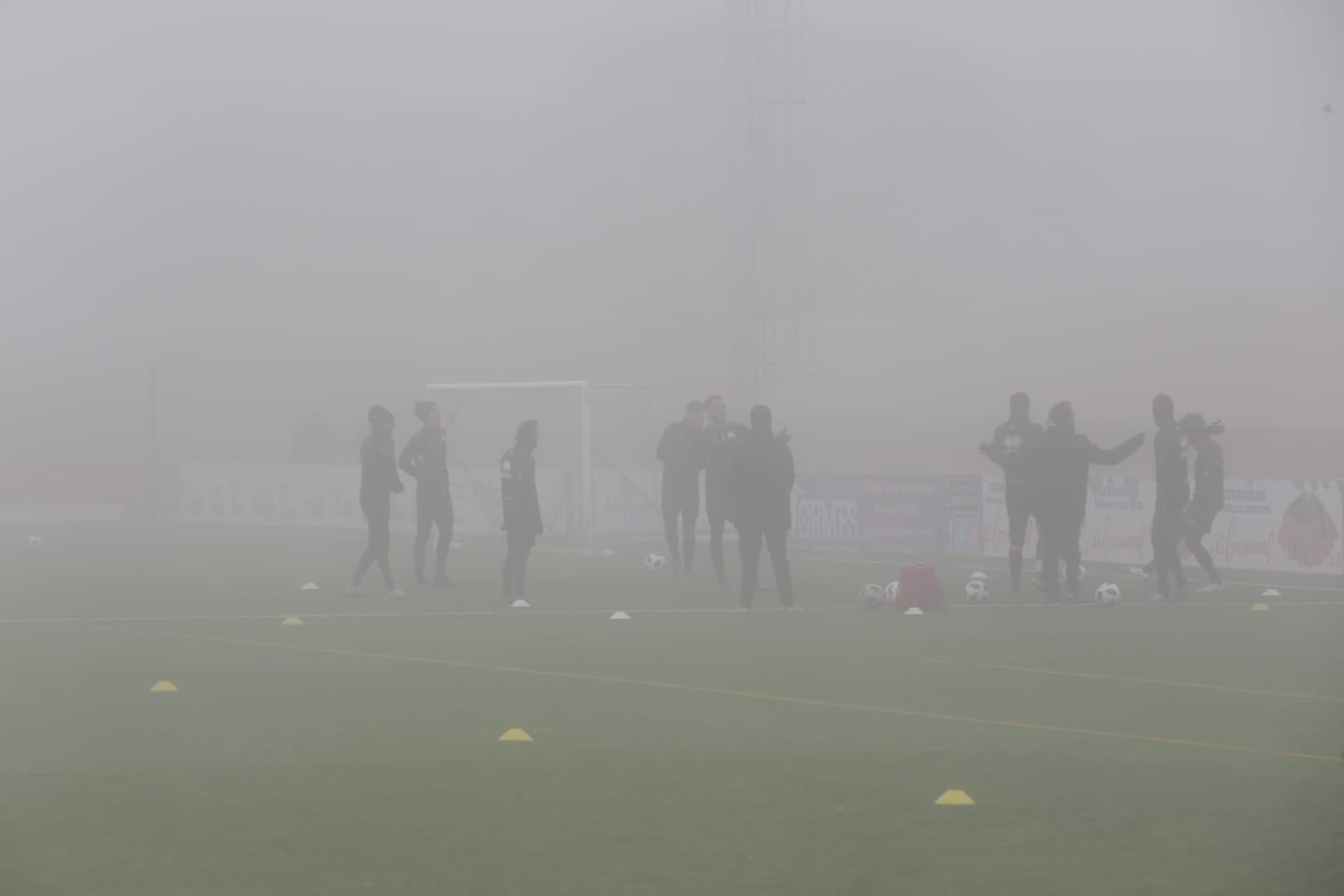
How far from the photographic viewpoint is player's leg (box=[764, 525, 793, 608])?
55.8 ft

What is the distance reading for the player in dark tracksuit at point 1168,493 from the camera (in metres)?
18.2

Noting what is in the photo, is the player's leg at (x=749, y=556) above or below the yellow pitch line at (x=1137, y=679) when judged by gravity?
above

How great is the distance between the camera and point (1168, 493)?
18.2 m

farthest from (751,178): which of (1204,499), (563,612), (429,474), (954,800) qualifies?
(954,800)

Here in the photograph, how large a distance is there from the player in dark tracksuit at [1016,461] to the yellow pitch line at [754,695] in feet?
23.0

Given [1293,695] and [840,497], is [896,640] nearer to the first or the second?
[1293,695]

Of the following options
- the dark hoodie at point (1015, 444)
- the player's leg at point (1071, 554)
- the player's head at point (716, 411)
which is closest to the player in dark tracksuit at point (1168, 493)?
the player's leg at point (1071, 554)

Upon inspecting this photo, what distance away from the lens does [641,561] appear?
25719mm

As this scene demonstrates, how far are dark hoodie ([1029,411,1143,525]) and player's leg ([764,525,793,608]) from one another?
99.6 inches

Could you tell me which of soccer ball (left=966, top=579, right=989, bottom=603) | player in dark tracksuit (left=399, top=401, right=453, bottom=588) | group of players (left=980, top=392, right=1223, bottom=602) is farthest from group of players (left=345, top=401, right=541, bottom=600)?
group of players (left=980, top=392, right=1223, bottom=602)

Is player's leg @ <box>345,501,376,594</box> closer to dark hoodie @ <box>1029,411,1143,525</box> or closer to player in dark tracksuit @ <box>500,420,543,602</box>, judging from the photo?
player in dark tracksuit @ <box>500,420,543,602</box>

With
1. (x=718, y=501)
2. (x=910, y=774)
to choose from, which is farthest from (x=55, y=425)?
(x=910, y=774)

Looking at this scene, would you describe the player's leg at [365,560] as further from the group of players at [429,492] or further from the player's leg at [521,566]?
the player's leg at [521,566]

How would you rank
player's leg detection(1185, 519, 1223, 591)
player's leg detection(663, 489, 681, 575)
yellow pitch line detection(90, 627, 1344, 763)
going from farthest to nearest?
player's leg detection(663, 489, 681, 575) < player's leg detection(1185, 519, 1223, 591) < yellow pitch line detection(90, 627, 1344, 763)
